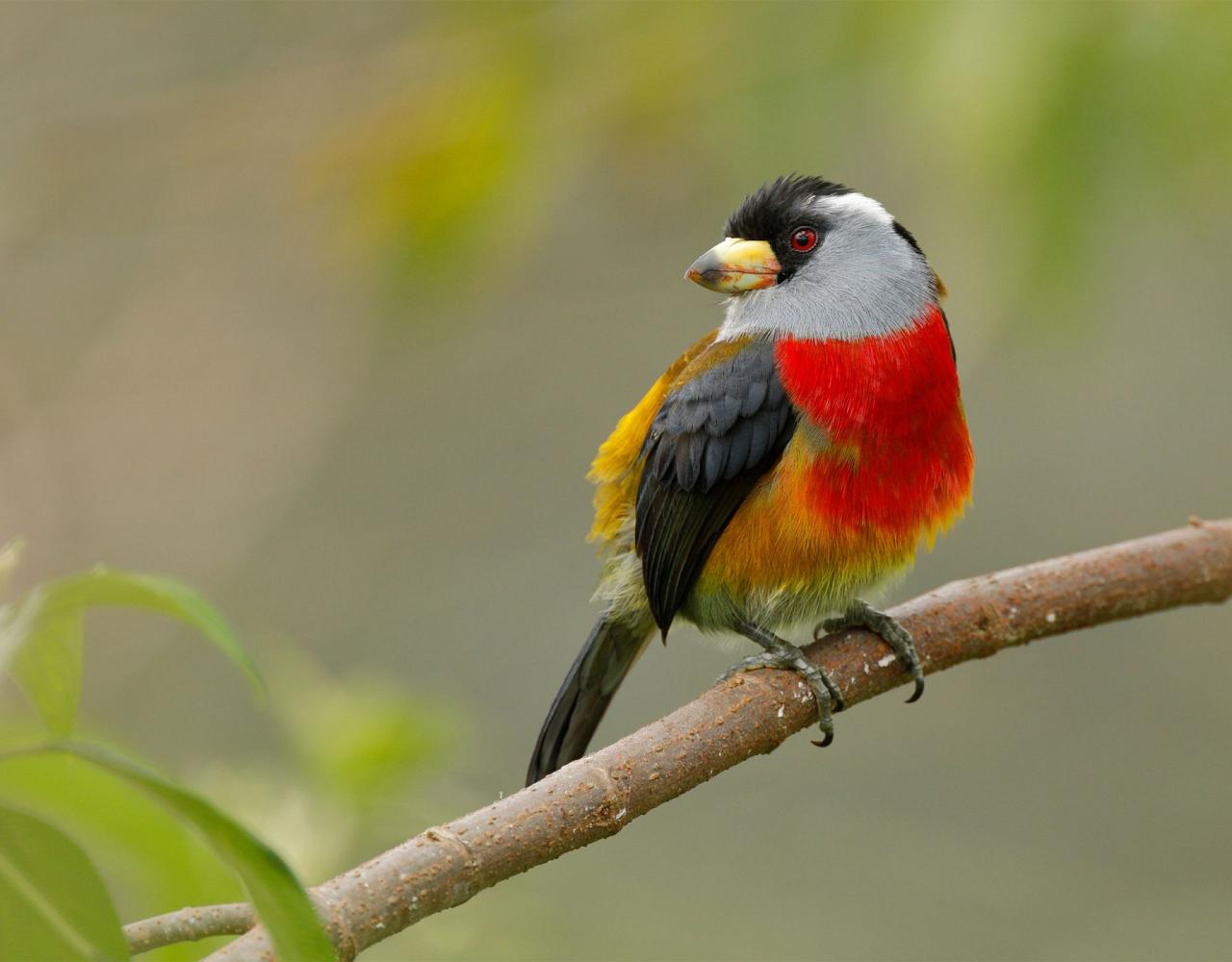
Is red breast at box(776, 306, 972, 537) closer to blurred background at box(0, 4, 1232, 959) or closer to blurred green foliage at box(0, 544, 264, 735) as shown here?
blurred background at box(0, 4, 1232, 959)

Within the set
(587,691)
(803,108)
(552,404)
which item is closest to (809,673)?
(587,691)

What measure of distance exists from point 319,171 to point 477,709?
241cm

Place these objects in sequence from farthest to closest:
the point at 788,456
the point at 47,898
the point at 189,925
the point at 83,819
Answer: the point at 788,456
the point at 189,925
the point at 83,819
the point at 47,898

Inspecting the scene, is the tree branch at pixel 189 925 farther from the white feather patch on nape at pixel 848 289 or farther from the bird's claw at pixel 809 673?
the white feather patch on nape at pixel 848 289

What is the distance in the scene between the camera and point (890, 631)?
2.71 meters

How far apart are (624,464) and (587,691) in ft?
1.69

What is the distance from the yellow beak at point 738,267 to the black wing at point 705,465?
0.21 metres

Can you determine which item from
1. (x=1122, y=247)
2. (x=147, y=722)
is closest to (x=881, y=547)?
(x=1122, y=247)

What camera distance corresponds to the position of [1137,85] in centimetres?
243

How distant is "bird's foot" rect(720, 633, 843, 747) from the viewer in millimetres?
2496

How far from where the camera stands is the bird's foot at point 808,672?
2.50m

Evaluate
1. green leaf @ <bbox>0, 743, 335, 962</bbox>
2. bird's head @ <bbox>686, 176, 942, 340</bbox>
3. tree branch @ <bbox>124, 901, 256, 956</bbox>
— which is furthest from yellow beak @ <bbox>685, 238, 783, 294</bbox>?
green leaf @ <bbox>0, 743, 335, 962</bbox>

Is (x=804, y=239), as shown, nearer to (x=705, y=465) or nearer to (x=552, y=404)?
(x=705, y=465)

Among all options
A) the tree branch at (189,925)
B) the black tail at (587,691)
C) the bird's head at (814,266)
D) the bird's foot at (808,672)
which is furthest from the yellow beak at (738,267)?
the tree branch at (189,925)
